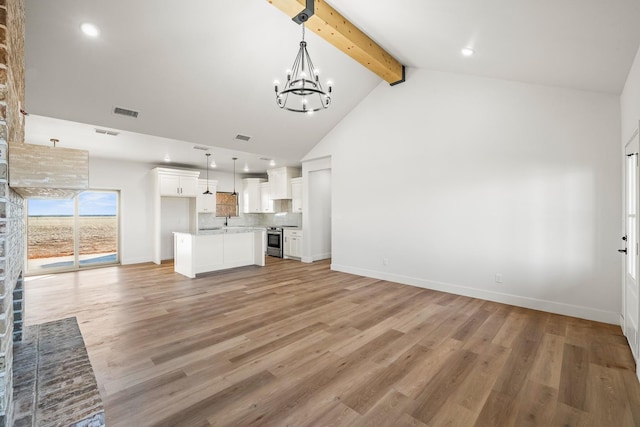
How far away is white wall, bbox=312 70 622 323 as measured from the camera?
3574 mm

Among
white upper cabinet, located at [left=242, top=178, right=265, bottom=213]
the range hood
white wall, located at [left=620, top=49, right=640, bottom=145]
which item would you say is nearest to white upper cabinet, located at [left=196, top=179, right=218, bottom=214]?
white upper cabinet, located at [left=242, top=178, right=265, bottom=213]

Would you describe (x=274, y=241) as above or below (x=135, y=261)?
above

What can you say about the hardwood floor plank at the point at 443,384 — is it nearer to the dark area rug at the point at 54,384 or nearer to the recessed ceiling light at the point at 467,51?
the dark area rug at the point at 54,384

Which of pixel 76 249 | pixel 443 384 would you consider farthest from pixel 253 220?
pixel 443 384

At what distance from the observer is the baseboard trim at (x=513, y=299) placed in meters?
3.56

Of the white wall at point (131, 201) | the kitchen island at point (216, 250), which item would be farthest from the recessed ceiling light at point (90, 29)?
the white wall at point (131, 201)

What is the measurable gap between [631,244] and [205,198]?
27.8 ft

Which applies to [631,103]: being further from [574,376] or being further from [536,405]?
[536,405]

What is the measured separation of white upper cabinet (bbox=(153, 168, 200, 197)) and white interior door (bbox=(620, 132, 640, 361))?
8.22m

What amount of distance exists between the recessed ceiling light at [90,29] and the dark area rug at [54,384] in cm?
314

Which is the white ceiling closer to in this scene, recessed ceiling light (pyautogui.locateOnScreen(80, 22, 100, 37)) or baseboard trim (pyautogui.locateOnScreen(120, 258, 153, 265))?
recessed ceiling light (pyautogui.locateOnScreen(80, 22, 100, 37))

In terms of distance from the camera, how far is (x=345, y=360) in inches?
104

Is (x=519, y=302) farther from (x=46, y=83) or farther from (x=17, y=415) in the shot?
(x=46, y=83)

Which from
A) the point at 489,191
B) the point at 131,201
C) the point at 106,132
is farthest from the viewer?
the point at 131,201
